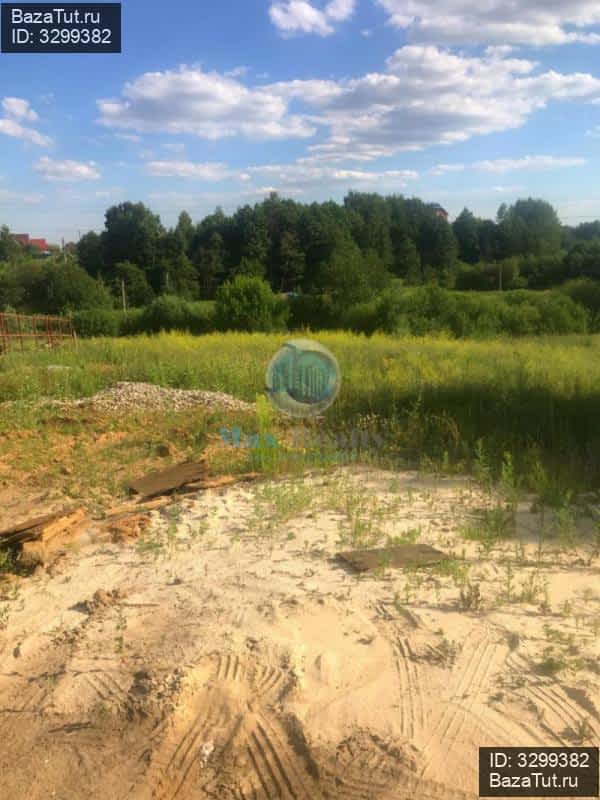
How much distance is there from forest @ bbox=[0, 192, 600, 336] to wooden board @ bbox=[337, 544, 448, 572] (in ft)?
78.6

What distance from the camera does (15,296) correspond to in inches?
1693

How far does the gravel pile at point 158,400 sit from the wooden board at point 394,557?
5374 mm

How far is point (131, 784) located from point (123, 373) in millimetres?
10786

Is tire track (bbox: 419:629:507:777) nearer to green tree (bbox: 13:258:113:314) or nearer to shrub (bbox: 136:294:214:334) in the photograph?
shrub (bbox: 136:294:214:334)

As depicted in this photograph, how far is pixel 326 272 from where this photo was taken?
36781mm

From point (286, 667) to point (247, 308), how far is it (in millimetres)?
30060

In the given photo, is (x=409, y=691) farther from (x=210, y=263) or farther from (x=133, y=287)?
(x=210, y=263)

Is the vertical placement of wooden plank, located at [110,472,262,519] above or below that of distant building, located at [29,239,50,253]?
below

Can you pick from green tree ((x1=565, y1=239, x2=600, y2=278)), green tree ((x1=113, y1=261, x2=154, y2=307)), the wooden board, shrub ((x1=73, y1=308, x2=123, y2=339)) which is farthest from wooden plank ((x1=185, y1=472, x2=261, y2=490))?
green tree ((x1=113, y1=261, x2=154, y2=307))

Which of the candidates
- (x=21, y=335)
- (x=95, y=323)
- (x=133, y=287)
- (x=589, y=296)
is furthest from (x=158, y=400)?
(x=133, y=287)

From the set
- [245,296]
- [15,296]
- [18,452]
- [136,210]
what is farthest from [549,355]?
[136,210]

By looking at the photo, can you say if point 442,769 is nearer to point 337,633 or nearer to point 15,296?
point 337,633

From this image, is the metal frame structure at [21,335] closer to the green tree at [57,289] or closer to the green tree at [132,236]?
the green tree at [57,289]

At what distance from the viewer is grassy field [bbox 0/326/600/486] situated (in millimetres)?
6832
